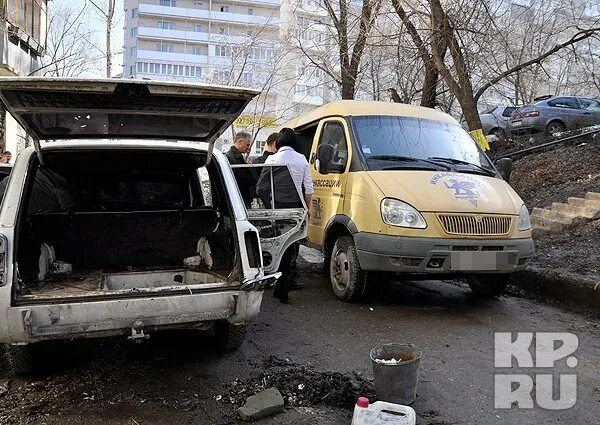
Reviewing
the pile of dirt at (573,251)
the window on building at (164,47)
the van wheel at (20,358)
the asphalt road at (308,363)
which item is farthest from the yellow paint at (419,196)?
the window on building at (164,47)

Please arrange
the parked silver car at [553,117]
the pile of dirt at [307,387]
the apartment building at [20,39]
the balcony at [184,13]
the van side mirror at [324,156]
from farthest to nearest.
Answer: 1. the balcony at [184,13]
2. the parked silver car at [553,117]
3. the apartment building at [20,39]
4. the van side mirror at [324,156]
5. the pile of dirt at [307,387]

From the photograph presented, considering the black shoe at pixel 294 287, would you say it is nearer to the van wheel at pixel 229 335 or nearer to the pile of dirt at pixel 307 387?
the van wheel at pixel 229 335

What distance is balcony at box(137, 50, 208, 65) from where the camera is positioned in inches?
2559

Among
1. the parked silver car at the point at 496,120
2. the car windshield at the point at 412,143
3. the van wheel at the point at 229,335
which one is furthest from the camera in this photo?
the parked silver car at the point at 496,120

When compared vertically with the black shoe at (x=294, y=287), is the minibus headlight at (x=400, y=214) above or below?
above

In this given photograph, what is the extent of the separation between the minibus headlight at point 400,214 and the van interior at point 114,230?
1.68 metres

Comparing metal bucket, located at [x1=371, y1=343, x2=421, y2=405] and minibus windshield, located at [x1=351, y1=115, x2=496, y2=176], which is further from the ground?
minibus windshield, located at [x1=351, y1=115, x2=496, y2=176]

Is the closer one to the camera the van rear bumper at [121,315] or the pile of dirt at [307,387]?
the van rear bumper at [121,315]

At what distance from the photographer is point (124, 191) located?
5543 mm

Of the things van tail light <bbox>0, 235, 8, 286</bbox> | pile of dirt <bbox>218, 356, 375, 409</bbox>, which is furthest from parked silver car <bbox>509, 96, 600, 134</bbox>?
van tail light <bbox>0, 235, 8, 286</bbox>

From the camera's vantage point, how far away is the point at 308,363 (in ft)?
14.4

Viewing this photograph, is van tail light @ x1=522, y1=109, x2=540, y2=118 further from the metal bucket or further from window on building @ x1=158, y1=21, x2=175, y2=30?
window on building @ x1=158, y1=21, x2=175, y2=30

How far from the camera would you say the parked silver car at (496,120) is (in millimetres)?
17281

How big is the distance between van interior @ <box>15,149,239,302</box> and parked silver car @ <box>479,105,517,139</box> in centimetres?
1384
